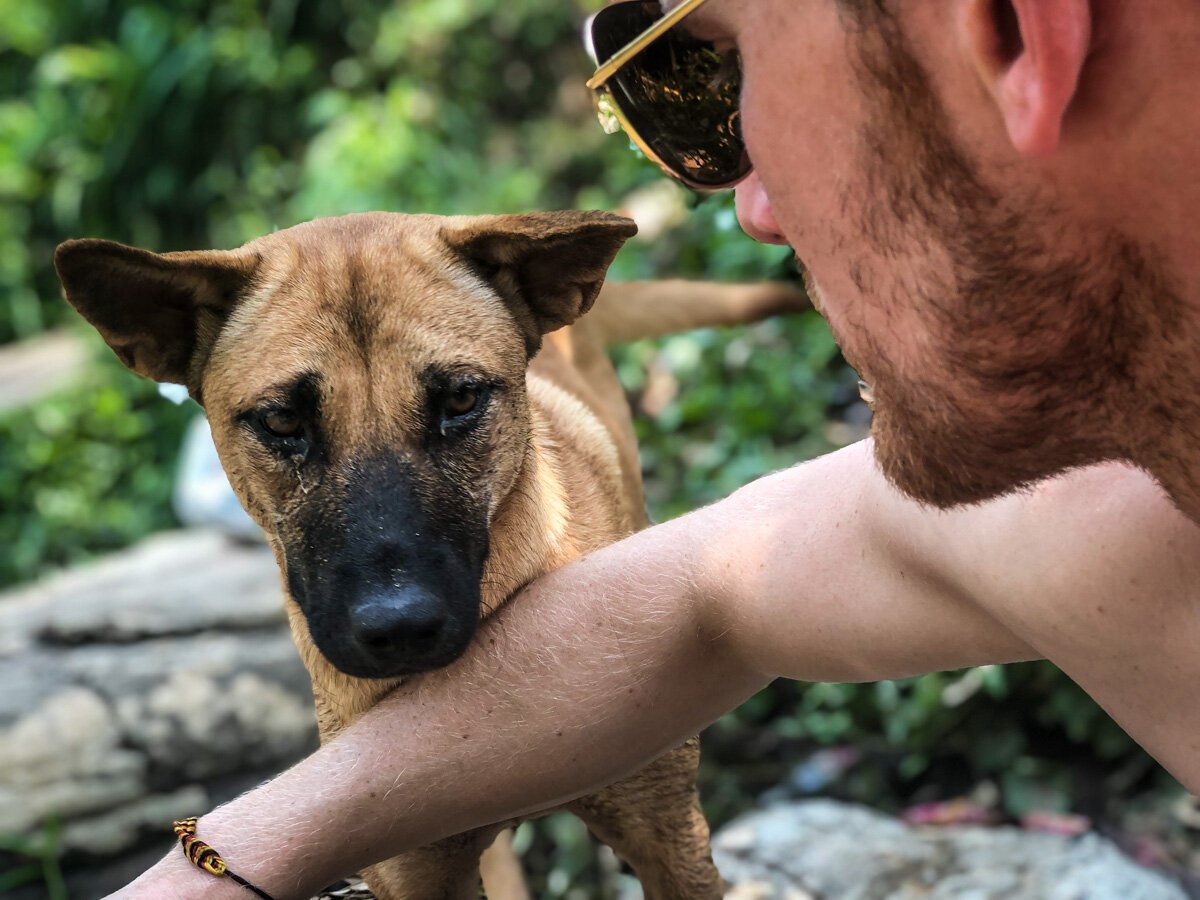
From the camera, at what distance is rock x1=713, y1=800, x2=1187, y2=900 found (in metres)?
3.37

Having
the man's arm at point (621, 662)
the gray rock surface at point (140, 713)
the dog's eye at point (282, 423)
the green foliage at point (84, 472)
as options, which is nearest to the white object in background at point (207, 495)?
the green foliage at point (84, 472)

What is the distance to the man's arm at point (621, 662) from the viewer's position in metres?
2.13

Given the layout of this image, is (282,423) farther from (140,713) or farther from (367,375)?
(140,713)

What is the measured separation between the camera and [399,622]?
6.75 feet

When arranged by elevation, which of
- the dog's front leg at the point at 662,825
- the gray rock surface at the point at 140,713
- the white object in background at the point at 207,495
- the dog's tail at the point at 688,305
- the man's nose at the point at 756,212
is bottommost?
the white object in background at the point at 207,495

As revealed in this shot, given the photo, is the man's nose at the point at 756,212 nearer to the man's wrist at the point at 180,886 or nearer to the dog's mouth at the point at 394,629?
the dog's mouth at the point at 394,629

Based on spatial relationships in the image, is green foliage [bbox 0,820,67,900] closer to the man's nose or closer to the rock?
the rock

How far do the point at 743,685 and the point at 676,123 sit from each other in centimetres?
101

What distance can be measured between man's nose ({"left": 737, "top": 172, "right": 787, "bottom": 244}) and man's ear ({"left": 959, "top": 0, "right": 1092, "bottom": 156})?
593 mm

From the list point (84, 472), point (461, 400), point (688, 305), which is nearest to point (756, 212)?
point (461, 400)

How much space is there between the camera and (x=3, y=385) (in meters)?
8.91

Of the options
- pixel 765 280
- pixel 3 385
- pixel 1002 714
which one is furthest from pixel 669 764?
pixel 3 385

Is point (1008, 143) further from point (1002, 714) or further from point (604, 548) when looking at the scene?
point (1002, 714)

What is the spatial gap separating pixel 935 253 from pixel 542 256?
99 centimetres
